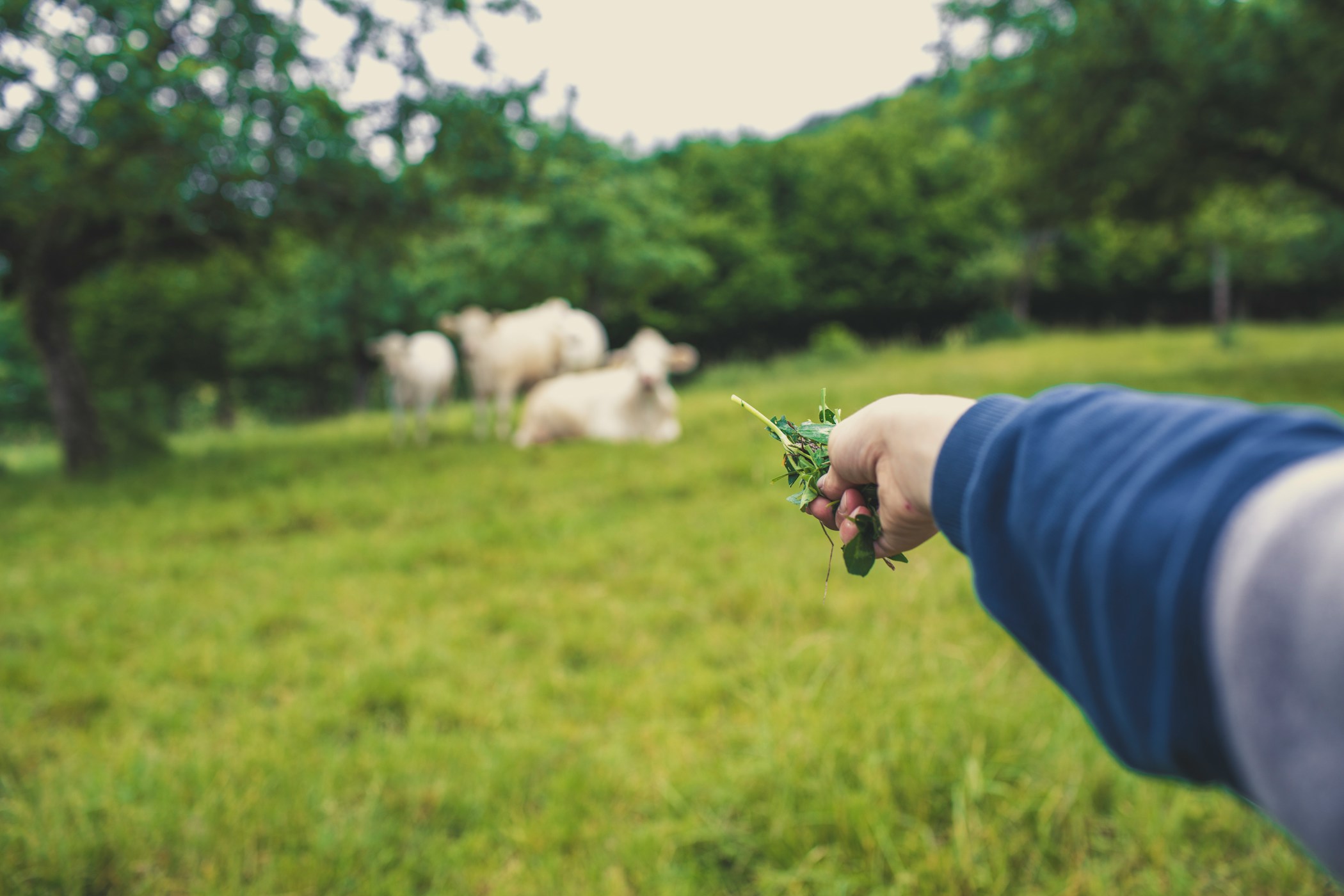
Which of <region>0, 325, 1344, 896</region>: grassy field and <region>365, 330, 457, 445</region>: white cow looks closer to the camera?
<region>0, 325, 1344, 896</region>: grassy field

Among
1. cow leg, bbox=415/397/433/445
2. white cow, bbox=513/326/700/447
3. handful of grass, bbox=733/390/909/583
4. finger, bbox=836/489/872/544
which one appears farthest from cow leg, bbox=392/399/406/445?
finger, bbox=836/489/872/544

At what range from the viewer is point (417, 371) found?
31.9 feet

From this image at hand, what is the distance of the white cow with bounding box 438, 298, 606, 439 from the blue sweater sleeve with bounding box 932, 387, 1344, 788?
9382 mm

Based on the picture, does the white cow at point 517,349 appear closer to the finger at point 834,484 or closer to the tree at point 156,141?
the tree at point 156,141

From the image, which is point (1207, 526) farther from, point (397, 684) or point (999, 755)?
point (397, 684)

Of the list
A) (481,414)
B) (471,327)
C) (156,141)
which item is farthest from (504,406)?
(156,141)

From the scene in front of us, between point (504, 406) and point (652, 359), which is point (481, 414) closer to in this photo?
point (504, 406)

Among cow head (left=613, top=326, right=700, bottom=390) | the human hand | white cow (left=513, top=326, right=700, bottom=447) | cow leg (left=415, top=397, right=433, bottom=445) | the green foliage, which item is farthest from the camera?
the green foliage

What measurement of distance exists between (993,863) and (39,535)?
7.08 metres

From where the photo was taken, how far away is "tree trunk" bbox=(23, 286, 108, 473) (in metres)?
9.21

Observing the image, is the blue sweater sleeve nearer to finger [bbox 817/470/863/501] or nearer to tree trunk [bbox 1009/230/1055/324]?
finger [bbox 817/470/863/501]

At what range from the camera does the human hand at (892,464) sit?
83cm

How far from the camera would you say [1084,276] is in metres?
35.9

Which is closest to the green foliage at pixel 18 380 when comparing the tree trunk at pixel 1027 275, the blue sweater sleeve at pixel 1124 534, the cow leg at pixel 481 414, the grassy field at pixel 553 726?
the cow leg at pixel 481 414
